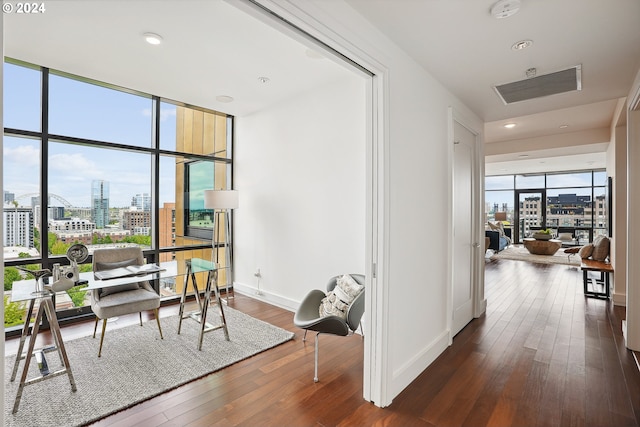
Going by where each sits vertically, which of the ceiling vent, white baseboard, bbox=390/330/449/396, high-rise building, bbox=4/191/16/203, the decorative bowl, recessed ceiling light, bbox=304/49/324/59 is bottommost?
white baseboard, bbox=390/330/449/396

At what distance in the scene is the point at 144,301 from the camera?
9.86ft

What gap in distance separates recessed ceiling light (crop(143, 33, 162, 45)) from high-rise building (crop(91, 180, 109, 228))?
80.4 inches

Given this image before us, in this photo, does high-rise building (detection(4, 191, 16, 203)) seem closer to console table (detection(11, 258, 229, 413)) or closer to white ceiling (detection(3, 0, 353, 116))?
console table (detection(11, 258, 229, 413))

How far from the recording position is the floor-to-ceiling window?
1022cm

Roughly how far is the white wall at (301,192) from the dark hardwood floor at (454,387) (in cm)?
83

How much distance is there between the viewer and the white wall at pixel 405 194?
185 centimetres

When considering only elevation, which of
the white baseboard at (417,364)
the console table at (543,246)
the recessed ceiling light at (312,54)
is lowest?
the white baseboard at (417,364)

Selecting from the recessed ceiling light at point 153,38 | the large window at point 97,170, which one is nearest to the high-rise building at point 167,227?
the large window at point 97,170

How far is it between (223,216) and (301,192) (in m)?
1.60

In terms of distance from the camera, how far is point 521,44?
7.10 feet

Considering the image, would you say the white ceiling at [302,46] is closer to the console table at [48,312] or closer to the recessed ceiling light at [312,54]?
the recessed ceiling light at [312,54]

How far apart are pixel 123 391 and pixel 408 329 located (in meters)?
2.13

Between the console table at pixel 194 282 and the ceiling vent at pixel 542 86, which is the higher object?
the ceiling vent at pixel 542 86

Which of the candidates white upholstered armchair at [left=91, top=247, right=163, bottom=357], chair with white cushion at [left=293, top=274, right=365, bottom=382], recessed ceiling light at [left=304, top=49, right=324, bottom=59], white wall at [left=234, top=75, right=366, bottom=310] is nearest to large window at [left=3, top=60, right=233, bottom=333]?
white upholstered armchair at [left=91, top=247, right=163, bottom=357]
